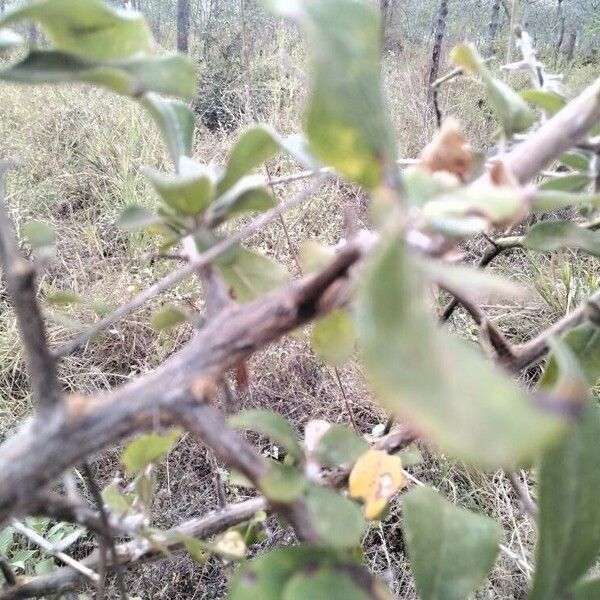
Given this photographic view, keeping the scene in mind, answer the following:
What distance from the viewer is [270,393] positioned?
1.61 m

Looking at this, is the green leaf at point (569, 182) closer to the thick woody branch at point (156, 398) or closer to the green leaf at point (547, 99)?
the green leaf at point (547, 99)

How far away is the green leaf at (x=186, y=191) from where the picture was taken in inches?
9.3

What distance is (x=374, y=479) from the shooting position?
0.99 ft

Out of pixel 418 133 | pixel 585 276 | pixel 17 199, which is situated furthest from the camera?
pixel 418 133

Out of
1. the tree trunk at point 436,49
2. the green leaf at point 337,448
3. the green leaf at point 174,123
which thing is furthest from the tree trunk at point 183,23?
the green leaf at point 337,448

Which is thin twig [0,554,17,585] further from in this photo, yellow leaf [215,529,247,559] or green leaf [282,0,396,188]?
green leaf [282,0,396,188]

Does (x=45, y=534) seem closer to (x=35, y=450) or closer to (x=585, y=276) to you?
(x=35, y=450)

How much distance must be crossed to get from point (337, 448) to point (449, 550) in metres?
0.06

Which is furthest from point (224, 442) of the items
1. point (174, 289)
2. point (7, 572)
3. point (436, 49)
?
point (436, 49)

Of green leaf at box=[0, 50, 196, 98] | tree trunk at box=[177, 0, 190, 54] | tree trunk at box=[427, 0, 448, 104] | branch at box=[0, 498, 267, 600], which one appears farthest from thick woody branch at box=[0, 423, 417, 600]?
tree trunk at box=[177, 0, 190, 54]

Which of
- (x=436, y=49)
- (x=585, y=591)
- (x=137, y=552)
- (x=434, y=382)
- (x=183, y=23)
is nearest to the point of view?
(x=434, y=382)

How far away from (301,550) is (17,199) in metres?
2.38

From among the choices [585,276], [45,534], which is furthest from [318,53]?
[585,276]

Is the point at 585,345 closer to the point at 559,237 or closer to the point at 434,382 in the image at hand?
the point at 559,237
